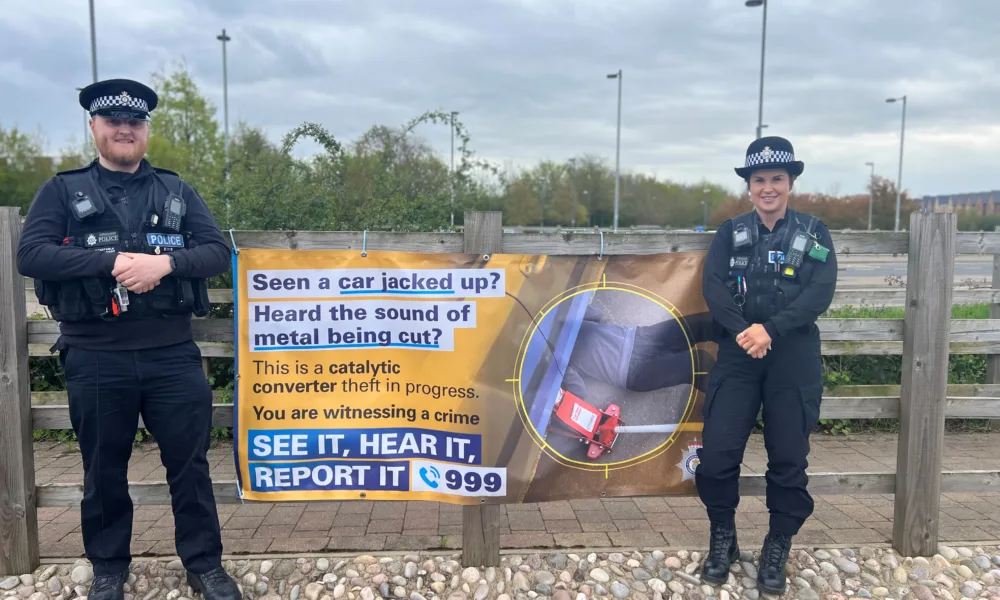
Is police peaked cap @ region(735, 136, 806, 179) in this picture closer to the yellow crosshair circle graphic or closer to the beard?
the yellow crosshair circle graphic

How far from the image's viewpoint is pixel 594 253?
3.52 m

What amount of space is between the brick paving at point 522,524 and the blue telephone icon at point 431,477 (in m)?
0.46

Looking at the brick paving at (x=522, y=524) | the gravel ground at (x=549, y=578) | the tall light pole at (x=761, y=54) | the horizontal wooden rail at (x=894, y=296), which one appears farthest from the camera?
the tall light pole at (x=761, y=54)

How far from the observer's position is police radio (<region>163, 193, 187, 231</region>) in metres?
3.01

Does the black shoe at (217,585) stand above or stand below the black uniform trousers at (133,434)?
below

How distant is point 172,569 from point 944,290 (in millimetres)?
4176

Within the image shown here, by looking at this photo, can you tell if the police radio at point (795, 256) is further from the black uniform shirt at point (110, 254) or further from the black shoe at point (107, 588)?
the black shoe at point (107, 588)

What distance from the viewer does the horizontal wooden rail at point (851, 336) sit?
11.3ft

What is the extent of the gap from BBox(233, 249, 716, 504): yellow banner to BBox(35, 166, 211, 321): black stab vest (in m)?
0.42

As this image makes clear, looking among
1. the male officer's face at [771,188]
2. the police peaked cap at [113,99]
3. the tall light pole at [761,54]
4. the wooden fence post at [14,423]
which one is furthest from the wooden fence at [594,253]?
the tall light pole at [761,54]

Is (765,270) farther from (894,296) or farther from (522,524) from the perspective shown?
(894,296)

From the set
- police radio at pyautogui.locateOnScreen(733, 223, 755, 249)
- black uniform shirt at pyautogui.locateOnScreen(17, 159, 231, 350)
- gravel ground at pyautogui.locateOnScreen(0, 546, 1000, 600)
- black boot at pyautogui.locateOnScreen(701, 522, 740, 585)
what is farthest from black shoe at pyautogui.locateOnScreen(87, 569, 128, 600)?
police radio at pyautogui.locateOnScreen(733, 223, 755, 249)

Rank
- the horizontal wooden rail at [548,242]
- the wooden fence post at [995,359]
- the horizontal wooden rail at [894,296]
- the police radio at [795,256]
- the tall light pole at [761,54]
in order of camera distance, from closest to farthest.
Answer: the police radio at [795,256], the horizontal wooden rail at [548,242], the horizontal wooden rail at [894,296], the wooden fence post at [995,359], the tall light pole at [761,54]

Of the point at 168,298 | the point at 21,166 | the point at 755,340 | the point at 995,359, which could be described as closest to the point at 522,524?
the point at 755,340
